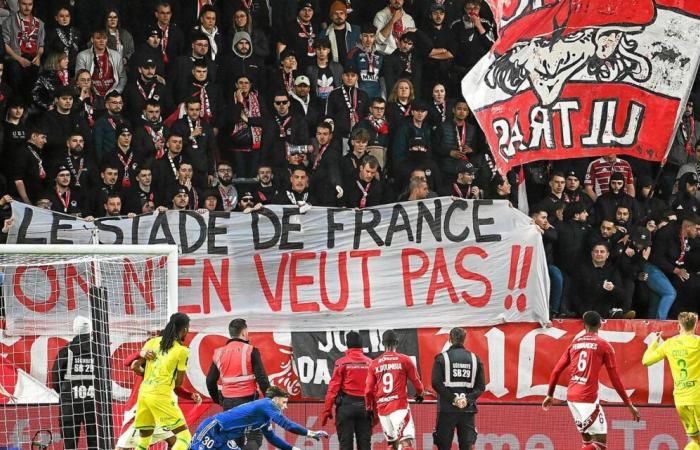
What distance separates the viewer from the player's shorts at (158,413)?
591 inches

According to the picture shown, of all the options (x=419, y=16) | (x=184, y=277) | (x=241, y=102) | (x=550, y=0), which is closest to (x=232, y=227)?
(x=184, y=277)

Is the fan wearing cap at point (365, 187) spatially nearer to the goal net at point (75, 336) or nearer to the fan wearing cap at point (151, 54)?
the goal net at point (75, 336)

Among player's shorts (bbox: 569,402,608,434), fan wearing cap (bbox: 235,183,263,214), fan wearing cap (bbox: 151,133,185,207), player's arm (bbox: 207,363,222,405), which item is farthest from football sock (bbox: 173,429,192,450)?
player's shorts (bbox: 569,402,608,434)

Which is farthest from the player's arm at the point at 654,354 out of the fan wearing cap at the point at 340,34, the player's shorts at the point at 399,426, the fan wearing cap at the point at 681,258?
the fan wearing cap at the point at 340,34

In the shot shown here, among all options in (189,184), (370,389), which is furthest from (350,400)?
(189,184)

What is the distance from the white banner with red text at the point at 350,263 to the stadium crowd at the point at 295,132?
1.72 ft

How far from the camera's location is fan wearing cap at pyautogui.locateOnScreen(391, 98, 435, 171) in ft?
64.2

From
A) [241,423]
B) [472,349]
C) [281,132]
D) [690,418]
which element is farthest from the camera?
[281,132]

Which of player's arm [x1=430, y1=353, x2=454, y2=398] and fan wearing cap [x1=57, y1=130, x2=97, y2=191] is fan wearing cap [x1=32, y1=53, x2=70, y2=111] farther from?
player's arm [x1=430, y1=353, x2=454, y2=398]

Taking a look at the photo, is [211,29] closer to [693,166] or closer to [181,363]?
[181,363]

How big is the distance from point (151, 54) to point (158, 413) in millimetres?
6407

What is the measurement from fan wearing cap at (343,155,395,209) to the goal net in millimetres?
2676

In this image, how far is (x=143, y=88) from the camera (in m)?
19.6

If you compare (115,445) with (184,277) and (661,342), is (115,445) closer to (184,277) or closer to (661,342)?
(184,277)
